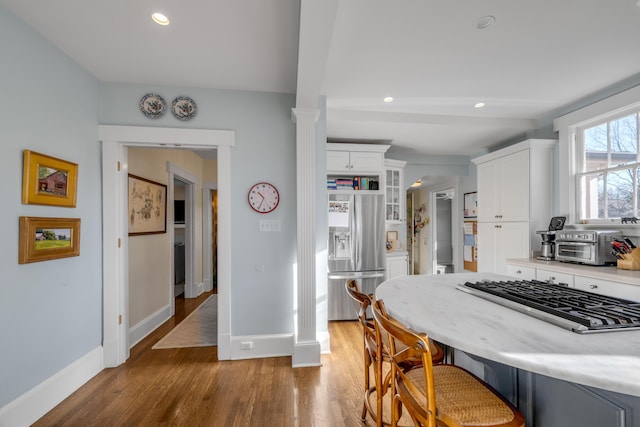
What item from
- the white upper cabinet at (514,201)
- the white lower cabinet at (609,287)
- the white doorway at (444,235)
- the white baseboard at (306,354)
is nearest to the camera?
the white lower cabinet at (609,287)

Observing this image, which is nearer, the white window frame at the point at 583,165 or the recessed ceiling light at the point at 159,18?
the recessed ceiling light at the point at 159,18

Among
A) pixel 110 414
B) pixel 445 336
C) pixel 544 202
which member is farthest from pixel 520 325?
pixel 544 202

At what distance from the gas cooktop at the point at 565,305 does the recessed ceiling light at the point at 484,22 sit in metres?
1.61

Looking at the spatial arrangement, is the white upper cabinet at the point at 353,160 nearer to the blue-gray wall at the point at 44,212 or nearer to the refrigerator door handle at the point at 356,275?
the refrigerator door handle at the point at 356,275

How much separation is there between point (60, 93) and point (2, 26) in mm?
466

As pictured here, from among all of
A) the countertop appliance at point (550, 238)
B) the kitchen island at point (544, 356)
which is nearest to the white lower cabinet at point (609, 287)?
the countertop appliance at point (550, 238)

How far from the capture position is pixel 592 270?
232 cm

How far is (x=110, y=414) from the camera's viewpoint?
1.85 metres

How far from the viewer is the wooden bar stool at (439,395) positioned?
0.88 m

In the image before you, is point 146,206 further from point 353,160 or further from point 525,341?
point 525,341

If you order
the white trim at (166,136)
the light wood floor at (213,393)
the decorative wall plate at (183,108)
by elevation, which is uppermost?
the decorative wall plate at (183,108)

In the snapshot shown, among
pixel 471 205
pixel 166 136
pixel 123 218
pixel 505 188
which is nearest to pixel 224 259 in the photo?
pixel 123 218

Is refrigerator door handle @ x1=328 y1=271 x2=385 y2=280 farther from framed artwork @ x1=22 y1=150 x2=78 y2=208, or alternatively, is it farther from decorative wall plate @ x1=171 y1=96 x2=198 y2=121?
framed artwork @ x1=22 y1=150 x2=78 y2=208

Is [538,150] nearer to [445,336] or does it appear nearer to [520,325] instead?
[520,325]
